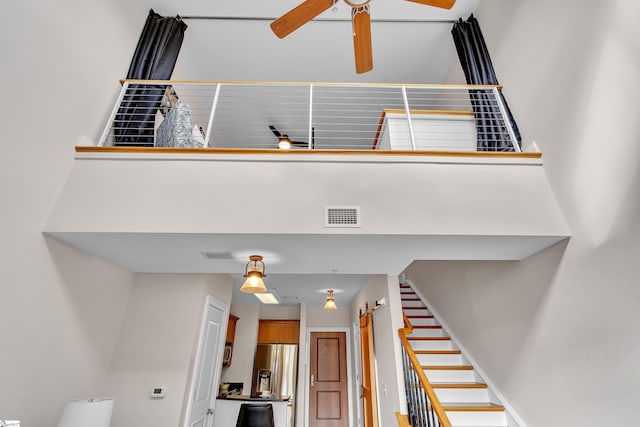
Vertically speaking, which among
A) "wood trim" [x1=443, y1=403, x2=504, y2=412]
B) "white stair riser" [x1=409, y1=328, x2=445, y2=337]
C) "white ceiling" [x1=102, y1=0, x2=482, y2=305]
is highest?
"white ceiling" [x1=102, y1=0, x2=482, y2=305]

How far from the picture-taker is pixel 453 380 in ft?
11.8

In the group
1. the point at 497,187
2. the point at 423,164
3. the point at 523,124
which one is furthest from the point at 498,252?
the point at 523,124

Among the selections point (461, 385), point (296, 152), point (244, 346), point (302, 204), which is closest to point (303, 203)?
point (302, 204)

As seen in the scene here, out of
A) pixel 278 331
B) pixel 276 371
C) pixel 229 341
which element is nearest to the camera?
pixel 229 341

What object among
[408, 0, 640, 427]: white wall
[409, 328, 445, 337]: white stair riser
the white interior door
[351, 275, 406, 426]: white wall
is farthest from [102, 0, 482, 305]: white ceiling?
[408, 0, 640, 427]: white wall

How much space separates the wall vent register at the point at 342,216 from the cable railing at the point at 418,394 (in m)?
1.66

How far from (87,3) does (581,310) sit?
4.86m

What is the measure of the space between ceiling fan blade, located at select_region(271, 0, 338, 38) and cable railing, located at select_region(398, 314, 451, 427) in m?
3.11

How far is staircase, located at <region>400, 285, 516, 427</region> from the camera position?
3.08m

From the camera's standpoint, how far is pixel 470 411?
3082 mm

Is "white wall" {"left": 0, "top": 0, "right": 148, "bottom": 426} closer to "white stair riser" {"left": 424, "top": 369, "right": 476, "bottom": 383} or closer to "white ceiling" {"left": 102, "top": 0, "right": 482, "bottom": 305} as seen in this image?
"white ceiling" {"left": 102, "top": 0, "right": 482, "bottom": 305}

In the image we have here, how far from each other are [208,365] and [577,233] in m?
4.49

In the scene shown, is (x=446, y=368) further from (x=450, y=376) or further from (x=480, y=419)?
(x=480, y=419)

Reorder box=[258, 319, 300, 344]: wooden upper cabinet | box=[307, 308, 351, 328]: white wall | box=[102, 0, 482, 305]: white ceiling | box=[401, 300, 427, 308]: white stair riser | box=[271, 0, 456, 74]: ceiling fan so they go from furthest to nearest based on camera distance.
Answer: box=[307, 308, 351, 328]: white wall, box=[258, 319, 300, 344]: wooden upper cabinet, box=[401, 300, 427, 308]: white stair riser, box=[102, 0, 482, 305]: white ceiling, box=[271, 0, 456, 74]: ceiling fan
